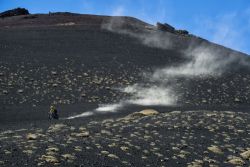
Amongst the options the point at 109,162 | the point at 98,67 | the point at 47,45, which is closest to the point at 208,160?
the point at 109,162

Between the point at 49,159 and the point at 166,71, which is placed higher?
the point at 166,71

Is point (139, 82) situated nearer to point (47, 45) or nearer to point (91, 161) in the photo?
point (47, 45)

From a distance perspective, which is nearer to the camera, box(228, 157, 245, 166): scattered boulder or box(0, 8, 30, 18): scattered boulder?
box(228, 157, 245, 166): scattered boulder

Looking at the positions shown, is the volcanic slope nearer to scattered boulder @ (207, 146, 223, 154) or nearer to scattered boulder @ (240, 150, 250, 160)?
scattered boulder @ (207, 146, 223, 154)

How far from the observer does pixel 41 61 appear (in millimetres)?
54000

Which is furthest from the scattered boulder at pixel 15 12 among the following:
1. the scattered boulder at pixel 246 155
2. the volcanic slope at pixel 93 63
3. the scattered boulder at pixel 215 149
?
the scattered boulder at pixel 246 155

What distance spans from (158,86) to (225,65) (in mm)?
16223

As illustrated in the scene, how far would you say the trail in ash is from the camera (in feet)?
149

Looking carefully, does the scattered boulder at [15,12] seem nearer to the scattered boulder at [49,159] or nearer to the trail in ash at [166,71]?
the trail in ash at [166,71]

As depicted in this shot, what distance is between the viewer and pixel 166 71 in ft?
186

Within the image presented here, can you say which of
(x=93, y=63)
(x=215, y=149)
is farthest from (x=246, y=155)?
(x=93, y=63)

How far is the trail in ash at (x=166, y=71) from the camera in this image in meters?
45.4

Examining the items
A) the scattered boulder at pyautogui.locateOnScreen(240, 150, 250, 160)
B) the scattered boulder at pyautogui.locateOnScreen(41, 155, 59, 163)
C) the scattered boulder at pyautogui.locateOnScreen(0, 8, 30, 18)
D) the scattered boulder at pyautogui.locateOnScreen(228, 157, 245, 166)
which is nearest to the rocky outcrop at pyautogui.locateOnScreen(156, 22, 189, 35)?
the scattered boulder at pyautogui.locateOnScreen(0, 8, 30, 18)

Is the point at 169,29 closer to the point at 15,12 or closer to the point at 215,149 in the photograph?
the point at 15,12
